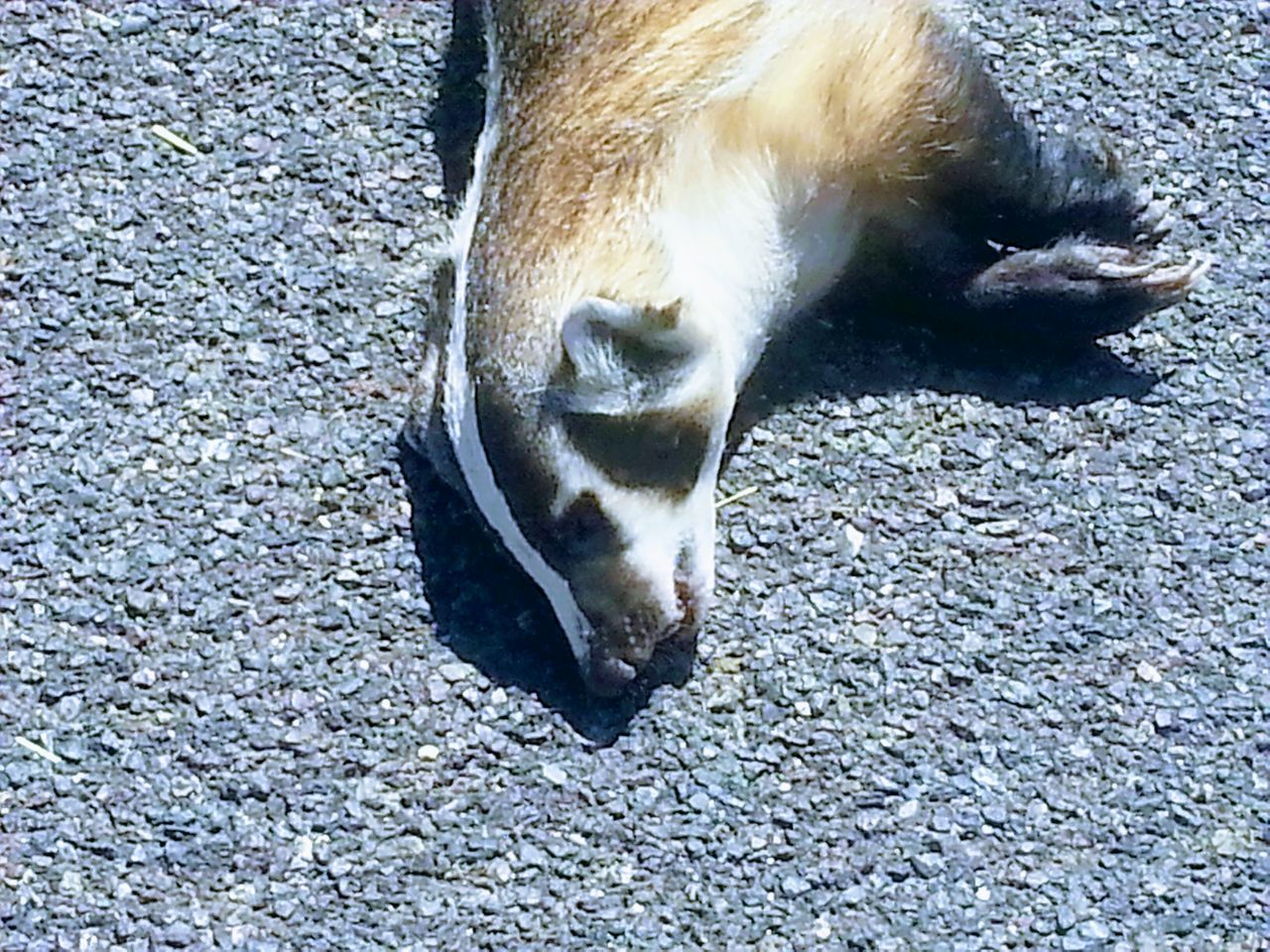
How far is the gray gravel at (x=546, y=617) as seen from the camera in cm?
355

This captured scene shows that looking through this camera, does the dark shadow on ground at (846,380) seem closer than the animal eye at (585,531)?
No

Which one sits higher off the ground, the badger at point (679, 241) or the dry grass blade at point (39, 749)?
the badger at point (679, 241)

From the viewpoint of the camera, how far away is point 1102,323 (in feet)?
12.9

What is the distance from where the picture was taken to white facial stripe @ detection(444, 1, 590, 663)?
351 cm

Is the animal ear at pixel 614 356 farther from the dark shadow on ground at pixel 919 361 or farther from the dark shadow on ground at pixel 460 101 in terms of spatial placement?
the dark shadow on ground at pixel 460 101

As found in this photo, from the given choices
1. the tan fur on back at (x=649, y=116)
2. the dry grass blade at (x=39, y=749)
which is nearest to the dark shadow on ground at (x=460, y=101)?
the tan fur on back at (x=649, y=116)

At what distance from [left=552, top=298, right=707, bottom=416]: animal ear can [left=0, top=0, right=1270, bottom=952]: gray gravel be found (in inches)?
21.1

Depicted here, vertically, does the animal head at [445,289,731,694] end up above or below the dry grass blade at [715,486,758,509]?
above

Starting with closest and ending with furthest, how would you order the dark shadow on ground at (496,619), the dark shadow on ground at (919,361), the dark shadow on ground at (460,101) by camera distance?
the dark shadow on ground at (496,619) → the dark shadow on ground at (919,361) → the dark shadow on ground at (460,101)

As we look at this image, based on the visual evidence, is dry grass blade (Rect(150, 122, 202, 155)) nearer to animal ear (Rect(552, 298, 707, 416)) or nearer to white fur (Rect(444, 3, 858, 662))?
white fur (Rect(444, 3, 858, 662))

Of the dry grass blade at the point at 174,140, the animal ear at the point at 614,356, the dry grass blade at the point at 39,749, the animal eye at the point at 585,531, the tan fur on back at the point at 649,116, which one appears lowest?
the dry grass blade at the point at 39,749

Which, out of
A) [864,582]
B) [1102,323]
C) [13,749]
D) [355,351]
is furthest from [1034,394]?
[13,749]

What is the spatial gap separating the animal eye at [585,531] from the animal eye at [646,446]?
7 centimetres

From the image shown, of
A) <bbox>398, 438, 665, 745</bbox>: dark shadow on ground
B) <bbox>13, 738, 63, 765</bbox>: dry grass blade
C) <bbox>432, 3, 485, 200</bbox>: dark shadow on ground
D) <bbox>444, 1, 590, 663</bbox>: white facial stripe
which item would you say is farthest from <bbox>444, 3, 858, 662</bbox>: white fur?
<bbox>13, 738, 63, 765</bbox>: dry grass blade
